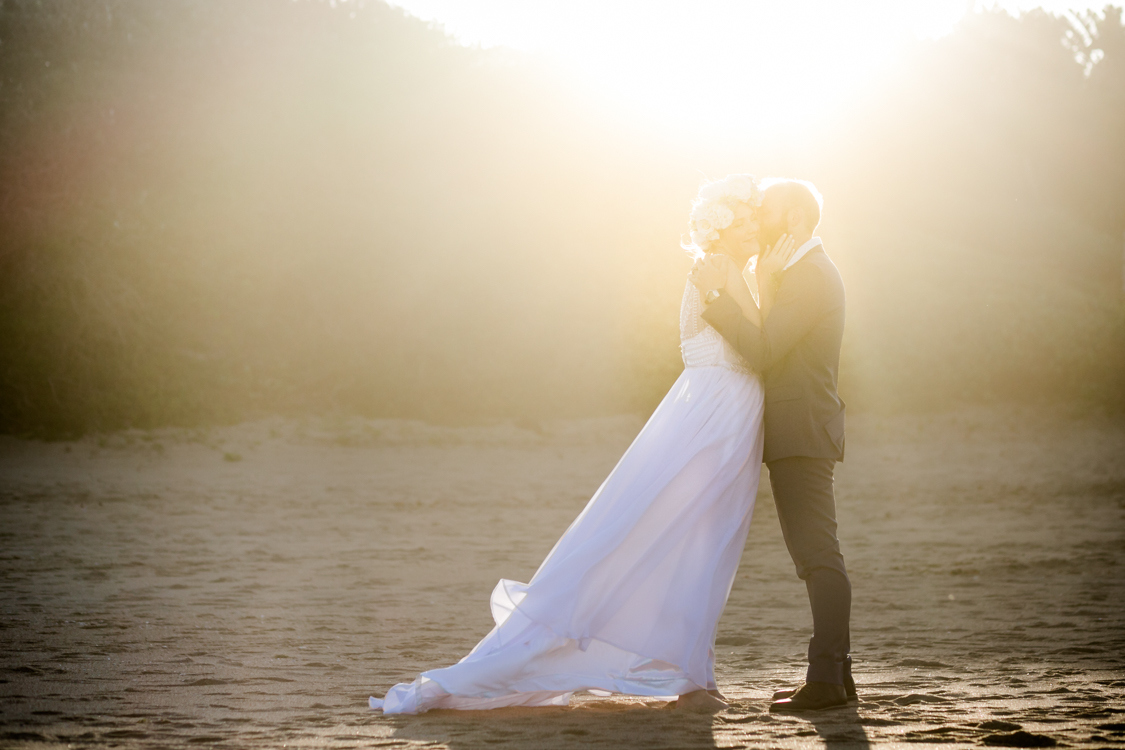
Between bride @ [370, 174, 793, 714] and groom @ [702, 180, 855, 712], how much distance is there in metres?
0.09

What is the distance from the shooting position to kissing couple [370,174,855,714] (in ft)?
11.6

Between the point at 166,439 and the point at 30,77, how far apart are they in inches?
266

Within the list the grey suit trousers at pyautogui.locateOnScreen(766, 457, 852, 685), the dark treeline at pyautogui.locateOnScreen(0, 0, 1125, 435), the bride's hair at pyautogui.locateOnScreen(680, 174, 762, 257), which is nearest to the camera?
the grey suit trousers at pyautogui.locateOnScreen(766, 457, 852, 685)

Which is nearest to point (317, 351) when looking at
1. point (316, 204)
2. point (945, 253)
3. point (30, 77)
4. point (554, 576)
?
point (316, 204)

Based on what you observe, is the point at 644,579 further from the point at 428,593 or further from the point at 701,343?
the point at 428,593

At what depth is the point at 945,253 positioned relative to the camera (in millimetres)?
24047

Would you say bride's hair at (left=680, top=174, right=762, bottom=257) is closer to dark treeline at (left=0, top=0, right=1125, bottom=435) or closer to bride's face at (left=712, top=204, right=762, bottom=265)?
bride's face at (left=712, top=204, right=762, bottom=265)

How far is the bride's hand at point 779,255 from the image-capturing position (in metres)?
3.76

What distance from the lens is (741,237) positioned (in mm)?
3807

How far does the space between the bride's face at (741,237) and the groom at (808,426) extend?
0.16 m

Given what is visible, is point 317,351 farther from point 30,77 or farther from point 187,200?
point 30,77

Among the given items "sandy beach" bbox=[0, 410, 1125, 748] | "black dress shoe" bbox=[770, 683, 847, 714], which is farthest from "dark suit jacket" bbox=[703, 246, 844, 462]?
"sandy beach" bbox=[0, 410, 1125, 748]

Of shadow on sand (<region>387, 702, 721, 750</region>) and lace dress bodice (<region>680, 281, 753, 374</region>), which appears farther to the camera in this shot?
lace dress bodice (<region>680, 281, 753, 374</region>)

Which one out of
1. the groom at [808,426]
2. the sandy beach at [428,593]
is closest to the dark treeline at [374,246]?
the sandy beach at [428,593]
